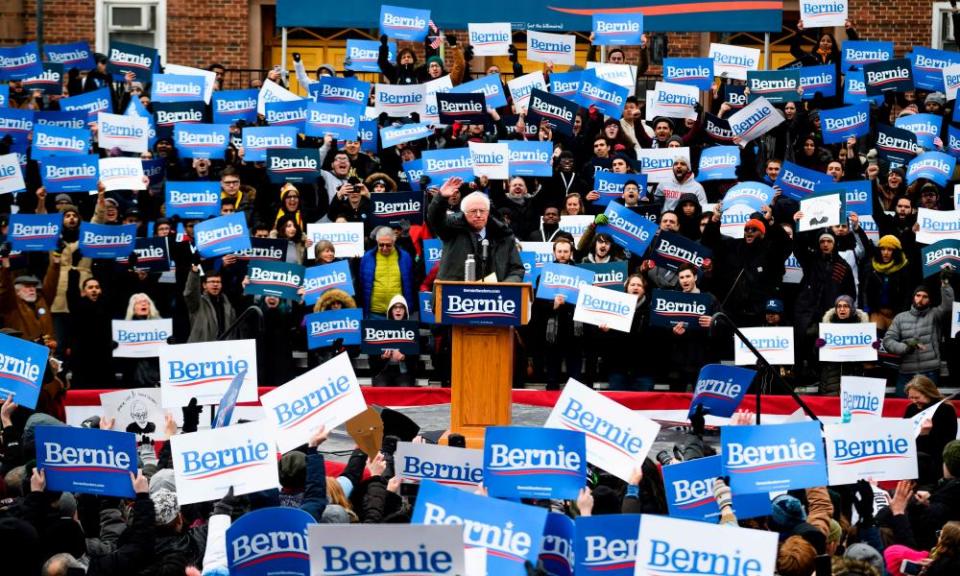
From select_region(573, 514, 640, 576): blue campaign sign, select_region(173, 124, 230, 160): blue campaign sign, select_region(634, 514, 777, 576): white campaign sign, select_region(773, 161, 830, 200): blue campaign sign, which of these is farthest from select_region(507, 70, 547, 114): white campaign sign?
select_region(634, 514, 777, 576): white campaign sign

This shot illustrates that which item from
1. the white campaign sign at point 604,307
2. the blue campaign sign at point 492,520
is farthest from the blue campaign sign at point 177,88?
the blue campaign sign at point 492,520

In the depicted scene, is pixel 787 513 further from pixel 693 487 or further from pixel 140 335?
pixel 140 335

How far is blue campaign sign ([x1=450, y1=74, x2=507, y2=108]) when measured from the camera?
18.5 meters

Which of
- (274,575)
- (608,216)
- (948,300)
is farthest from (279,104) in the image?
(274,575)

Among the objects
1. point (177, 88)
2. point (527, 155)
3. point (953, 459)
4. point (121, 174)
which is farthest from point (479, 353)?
point (177, 88)

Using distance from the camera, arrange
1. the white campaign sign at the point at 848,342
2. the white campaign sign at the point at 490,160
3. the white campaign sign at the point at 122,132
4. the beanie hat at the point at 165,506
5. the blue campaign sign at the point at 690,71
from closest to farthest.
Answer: the beanie hat at the point at 165,506
the white campaign sign at the point at 848,342
the white campaign sign at the point at 490,160
the white campaign sign at the point at 122,132
the blue campaign sign at the point at 690,71

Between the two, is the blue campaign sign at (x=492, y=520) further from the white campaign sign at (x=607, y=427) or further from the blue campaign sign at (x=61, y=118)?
the blue campaign sign at (x=61, y=118)

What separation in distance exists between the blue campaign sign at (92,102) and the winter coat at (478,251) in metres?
9.24

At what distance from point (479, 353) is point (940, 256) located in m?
6.07

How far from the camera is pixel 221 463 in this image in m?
8.47

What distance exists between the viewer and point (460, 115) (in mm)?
17688

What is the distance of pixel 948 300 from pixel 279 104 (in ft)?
24.9

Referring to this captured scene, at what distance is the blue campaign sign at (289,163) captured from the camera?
16688mm

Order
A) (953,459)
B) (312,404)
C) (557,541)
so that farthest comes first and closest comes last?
1. (312,404)
2. (953,459)
3. (557,541)
